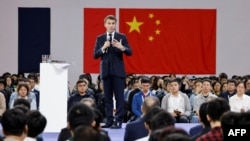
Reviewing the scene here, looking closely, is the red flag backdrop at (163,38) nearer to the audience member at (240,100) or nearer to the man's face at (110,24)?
the audience member at (240,100)

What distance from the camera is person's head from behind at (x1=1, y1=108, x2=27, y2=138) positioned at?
4352 millimetres

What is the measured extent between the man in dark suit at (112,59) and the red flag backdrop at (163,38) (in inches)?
280

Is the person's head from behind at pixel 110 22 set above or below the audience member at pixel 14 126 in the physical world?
above

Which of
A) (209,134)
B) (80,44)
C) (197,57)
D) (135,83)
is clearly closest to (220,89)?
(135,83)

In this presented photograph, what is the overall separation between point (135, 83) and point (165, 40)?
4.21 m

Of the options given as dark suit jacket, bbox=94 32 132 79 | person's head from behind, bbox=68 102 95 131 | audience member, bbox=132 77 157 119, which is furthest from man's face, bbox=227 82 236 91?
person's head from behind, bbox=68 102 95 131

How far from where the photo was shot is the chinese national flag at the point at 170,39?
49.6ft

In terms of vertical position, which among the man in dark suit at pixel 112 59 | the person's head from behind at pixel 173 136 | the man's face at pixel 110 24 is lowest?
the person's head from behind at pixel 173 136

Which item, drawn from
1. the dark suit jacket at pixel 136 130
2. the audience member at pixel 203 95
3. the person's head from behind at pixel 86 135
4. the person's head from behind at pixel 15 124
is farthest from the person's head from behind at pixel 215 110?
the audience member at pixel 203 95

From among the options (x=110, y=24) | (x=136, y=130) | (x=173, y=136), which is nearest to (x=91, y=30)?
(x=110, y=24)

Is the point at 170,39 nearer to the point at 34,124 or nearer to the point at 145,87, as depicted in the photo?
the point at 145,87

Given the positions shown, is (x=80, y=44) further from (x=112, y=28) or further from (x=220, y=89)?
(x=112, y=28)

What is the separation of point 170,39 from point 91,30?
186 centimetres

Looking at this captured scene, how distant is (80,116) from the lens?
14.4 ft
